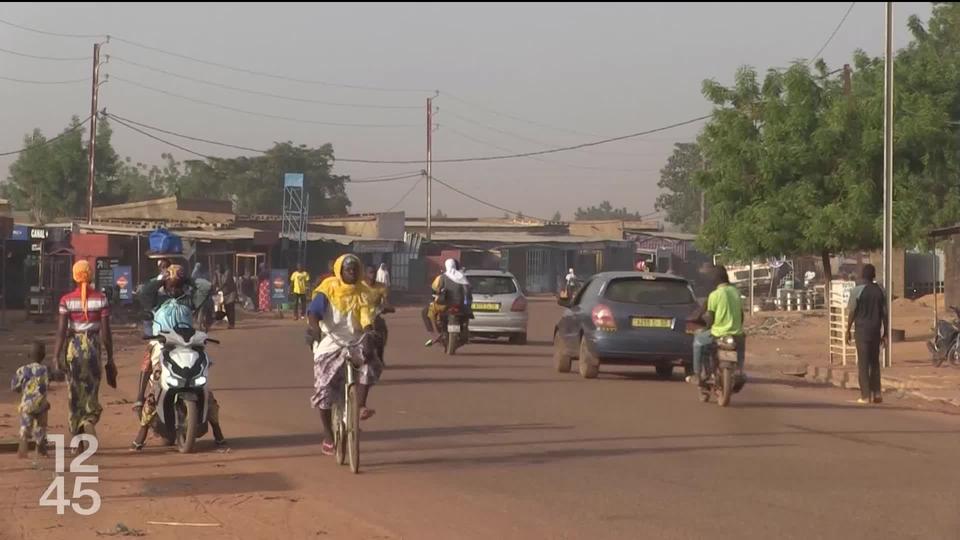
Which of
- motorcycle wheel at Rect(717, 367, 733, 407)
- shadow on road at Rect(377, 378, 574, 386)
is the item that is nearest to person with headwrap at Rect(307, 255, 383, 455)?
motorcycle wheel at Rect(717, 367, 733, 407)

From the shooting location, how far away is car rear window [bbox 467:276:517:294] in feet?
89.9

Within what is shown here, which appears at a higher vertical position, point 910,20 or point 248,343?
point 910,20

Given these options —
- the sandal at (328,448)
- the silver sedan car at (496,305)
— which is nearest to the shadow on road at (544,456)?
the sandal at (328,448)

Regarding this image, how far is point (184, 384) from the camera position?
10930 mm

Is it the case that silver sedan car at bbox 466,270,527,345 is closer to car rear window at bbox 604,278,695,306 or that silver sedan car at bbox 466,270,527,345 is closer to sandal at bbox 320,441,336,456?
car rear window at bbox 604,278,695,306

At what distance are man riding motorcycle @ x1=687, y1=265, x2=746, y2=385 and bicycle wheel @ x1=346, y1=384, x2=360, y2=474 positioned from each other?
6.72 metres

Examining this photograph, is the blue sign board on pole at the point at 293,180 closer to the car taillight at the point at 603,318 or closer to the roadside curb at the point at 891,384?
the roadside curb at the point at 891,384

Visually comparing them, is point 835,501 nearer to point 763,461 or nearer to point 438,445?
point 763,461

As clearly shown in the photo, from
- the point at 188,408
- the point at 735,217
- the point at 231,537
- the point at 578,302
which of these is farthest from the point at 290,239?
the point at 231,537

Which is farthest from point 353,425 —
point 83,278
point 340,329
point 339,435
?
point 83,278

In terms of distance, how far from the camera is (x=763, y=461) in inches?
431

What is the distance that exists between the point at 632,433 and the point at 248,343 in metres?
16.6

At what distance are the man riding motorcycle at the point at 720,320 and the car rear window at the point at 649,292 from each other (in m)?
2.78

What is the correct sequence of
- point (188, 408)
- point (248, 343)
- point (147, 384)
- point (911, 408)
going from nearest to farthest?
point (188, 408), point (147, 384), point (911, 408), point (248, 343)
